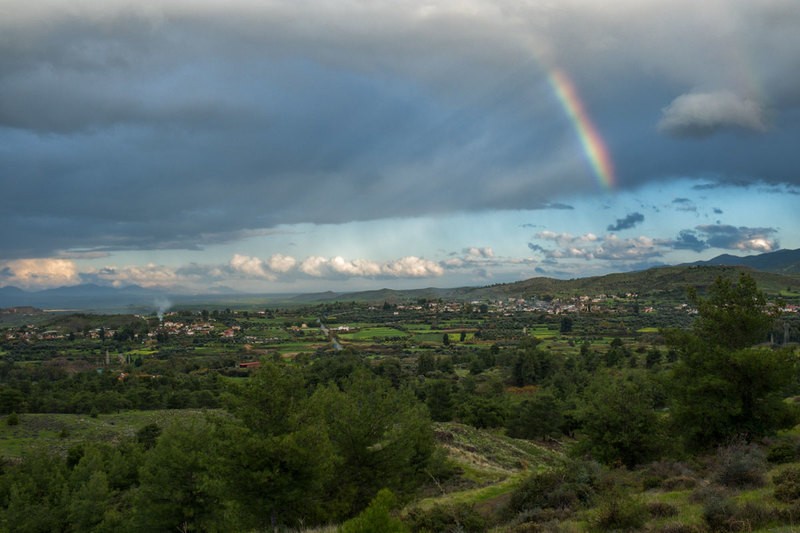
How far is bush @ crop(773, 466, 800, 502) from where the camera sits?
1238 centimetres

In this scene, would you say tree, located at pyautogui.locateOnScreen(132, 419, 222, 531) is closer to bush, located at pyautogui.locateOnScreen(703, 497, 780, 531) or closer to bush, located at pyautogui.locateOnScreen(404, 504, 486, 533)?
bush, located at pyautogui.locateOnScreen(404, 504, 486, 533)

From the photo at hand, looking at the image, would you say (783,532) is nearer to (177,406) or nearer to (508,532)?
(508,532)

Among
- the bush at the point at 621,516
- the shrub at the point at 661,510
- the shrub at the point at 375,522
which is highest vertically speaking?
the shrub at the point at 375,522

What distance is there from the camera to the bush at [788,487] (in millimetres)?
12383

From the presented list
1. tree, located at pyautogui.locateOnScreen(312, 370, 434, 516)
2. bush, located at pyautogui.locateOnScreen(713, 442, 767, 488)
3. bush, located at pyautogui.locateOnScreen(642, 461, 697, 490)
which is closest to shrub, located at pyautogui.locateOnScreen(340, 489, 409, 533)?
bush, located at pyautogui.locateOnScreen(713, 442, 767, 488)

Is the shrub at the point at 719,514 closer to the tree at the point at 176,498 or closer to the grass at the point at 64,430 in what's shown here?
the tree at the point at 176,498

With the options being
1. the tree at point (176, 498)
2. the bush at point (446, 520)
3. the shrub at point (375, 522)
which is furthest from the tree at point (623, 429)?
the shrub at point (375, 522)

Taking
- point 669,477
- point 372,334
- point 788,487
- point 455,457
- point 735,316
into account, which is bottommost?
point 372,334

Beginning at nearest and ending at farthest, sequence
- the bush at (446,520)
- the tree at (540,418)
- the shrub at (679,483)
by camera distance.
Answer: the bush at (446,520), the shrub at (679,483), the tree at (540,418)

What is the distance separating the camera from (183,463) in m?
28.7

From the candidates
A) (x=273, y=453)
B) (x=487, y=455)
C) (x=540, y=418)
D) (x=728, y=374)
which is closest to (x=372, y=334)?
(x=540, y=418)

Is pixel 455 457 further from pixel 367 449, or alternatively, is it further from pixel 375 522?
pixel 375 522

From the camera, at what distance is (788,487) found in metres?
12.7

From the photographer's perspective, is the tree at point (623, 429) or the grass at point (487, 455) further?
the grass at point (487, 455)
